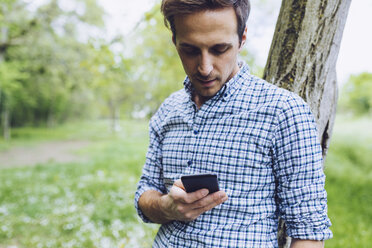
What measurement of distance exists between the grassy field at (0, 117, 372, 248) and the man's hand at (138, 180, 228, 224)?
3.83 meters

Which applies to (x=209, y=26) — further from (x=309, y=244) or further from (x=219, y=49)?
(x=309, y=244)

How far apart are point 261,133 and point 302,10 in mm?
819

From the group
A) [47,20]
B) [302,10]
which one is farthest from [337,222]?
[47,20]

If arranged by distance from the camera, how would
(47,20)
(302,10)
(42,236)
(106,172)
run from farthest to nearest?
(47,20) < (106,172) < (42,236) < (302,10)

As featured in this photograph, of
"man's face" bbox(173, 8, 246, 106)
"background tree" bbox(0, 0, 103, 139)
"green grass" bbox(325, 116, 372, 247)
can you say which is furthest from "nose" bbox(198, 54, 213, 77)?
"background tree" bbox(0, 0, 103, 139)

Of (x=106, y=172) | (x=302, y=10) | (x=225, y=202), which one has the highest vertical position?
(x=302, y=10)

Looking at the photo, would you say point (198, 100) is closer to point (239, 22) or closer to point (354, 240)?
point (239, 22)

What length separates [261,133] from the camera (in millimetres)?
1293

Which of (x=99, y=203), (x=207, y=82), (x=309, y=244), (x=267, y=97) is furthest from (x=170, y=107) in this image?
(x=99, y=203)

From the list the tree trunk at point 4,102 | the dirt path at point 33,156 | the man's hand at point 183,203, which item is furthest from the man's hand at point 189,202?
the tree trunk at point 4,102

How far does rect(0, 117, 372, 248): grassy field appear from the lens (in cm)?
510

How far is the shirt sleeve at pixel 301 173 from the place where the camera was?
118cm

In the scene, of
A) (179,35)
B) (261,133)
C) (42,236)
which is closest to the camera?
(261,133)

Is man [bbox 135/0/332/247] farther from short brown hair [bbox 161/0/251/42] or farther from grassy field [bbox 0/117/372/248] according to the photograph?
grassy field [bbox 0/117/372/248]
